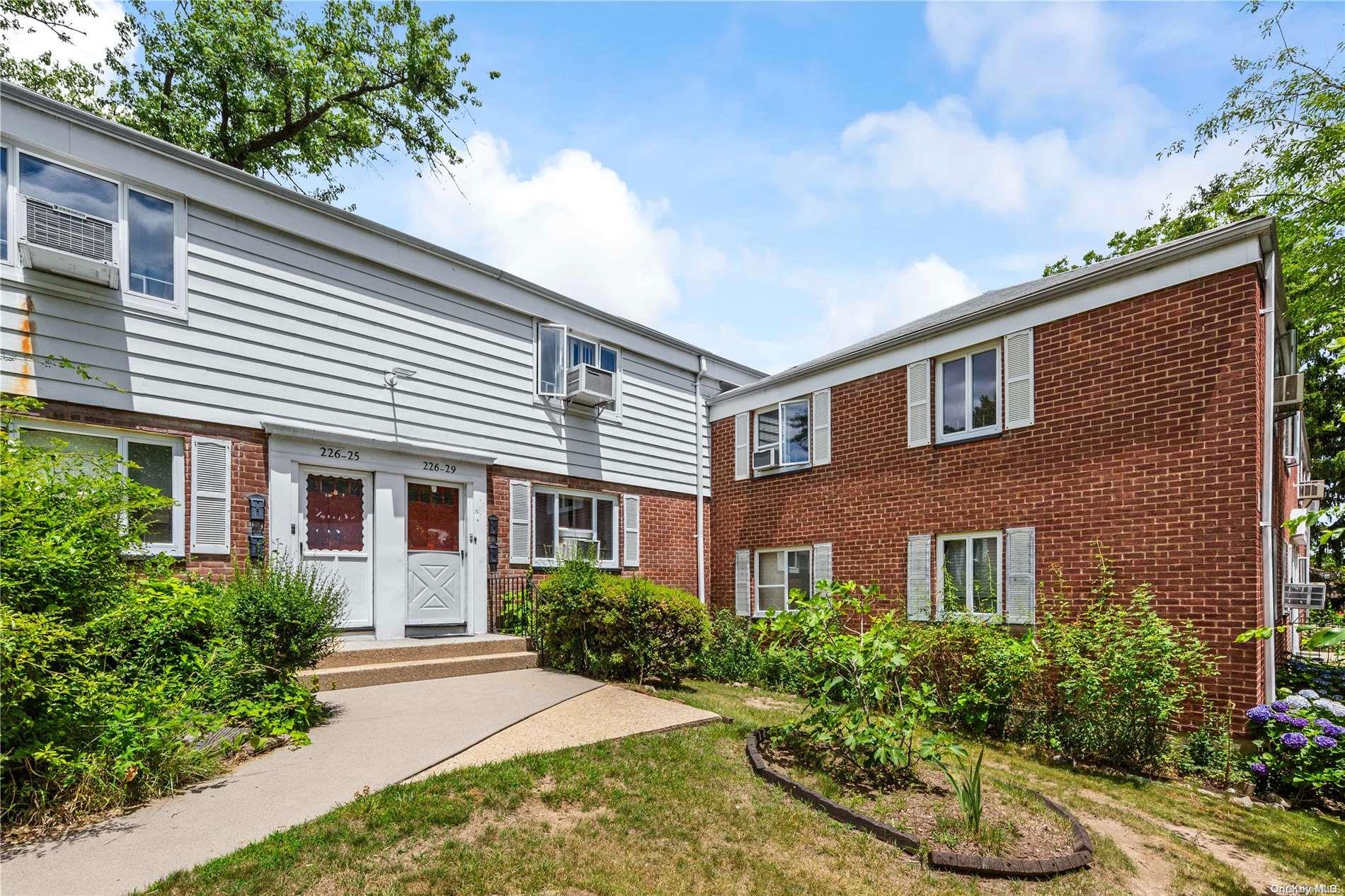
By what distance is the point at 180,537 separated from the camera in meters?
7.43

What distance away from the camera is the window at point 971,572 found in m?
9.13

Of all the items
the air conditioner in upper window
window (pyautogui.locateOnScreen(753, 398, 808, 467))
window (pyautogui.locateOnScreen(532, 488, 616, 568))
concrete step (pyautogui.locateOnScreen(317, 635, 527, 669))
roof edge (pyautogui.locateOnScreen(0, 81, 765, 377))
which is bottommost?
concrete step (pyautogui.locateOnScreen(317, 635, 527, 669))

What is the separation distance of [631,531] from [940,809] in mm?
8205

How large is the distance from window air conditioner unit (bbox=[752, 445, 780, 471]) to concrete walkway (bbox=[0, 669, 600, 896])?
658 cm

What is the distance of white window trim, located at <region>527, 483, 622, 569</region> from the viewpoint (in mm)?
11000

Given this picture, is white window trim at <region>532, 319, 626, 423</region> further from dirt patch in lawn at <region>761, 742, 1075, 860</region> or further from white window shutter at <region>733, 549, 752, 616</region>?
dirt patch in lawn at <region>761, 742, 1075, 860</region>

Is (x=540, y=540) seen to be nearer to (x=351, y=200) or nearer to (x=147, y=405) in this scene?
(x=147, y=405)

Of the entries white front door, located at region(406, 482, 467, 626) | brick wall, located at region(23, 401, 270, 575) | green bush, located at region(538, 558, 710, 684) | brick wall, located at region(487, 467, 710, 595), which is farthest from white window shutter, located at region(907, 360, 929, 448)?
brick wall, located at region(23, 401, 270, 575)

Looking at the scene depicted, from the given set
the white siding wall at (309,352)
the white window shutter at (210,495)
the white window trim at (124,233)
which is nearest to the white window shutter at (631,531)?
the white siding wall at (309,352)

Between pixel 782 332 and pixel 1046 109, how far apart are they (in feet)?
23.3

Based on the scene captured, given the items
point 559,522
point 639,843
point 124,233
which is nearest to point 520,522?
point 559,522

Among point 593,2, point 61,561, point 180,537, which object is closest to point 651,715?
point 61,561

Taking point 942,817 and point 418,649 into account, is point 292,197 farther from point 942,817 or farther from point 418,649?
point 942,817

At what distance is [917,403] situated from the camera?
34.1 ft
